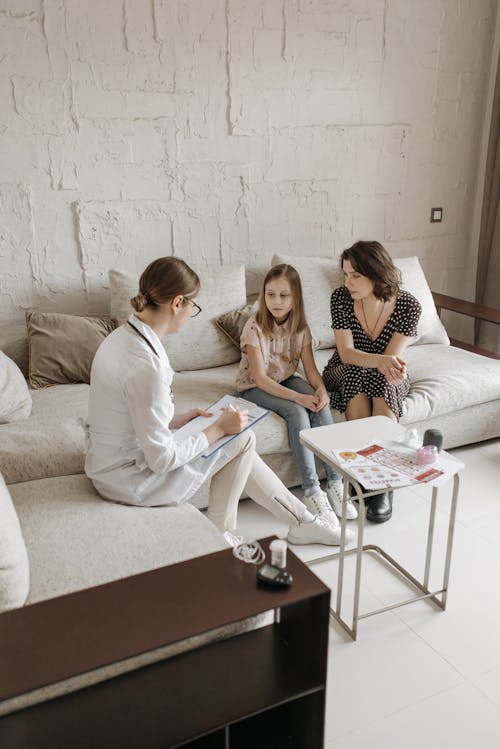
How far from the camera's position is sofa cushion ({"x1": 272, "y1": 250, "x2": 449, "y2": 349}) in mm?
3352

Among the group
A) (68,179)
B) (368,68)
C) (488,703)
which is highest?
(368,68)

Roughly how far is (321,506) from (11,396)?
1.25m

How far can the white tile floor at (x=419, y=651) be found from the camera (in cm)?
172

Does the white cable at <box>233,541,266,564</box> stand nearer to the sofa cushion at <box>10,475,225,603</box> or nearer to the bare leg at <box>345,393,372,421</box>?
the sofa cushion at <box>10,475,225,603</box>

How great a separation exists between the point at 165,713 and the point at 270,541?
42cm

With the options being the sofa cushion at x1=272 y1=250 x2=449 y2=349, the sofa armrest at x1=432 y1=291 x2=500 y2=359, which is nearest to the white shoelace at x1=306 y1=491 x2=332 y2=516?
the sofa cushion at x1=272 y1=250 x2=449 y2=349

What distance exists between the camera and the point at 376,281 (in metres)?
2.70

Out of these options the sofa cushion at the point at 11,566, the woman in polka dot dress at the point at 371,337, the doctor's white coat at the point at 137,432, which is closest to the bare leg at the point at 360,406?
the woman in polka dot dress at the point at 371,337

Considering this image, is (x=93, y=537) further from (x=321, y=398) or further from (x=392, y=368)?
(x=392, y=368)

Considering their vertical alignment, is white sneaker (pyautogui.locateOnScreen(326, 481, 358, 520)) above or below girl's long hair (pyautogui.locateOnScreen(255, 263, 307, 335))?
below

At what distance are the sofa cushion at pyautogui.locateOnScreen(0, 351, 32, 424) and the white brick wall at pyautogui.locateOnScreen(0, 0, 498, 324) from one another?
0.60m

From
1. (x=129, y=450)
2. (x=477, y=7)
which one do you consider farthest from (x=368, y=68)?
(x=129, y=450)

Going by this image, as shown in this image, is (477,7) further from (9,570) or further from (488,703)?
(9,570)

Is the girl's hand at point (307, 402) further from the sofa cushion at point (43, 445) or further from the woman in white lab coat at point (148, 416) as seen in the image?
the sofa cushion at point (43, 445)
